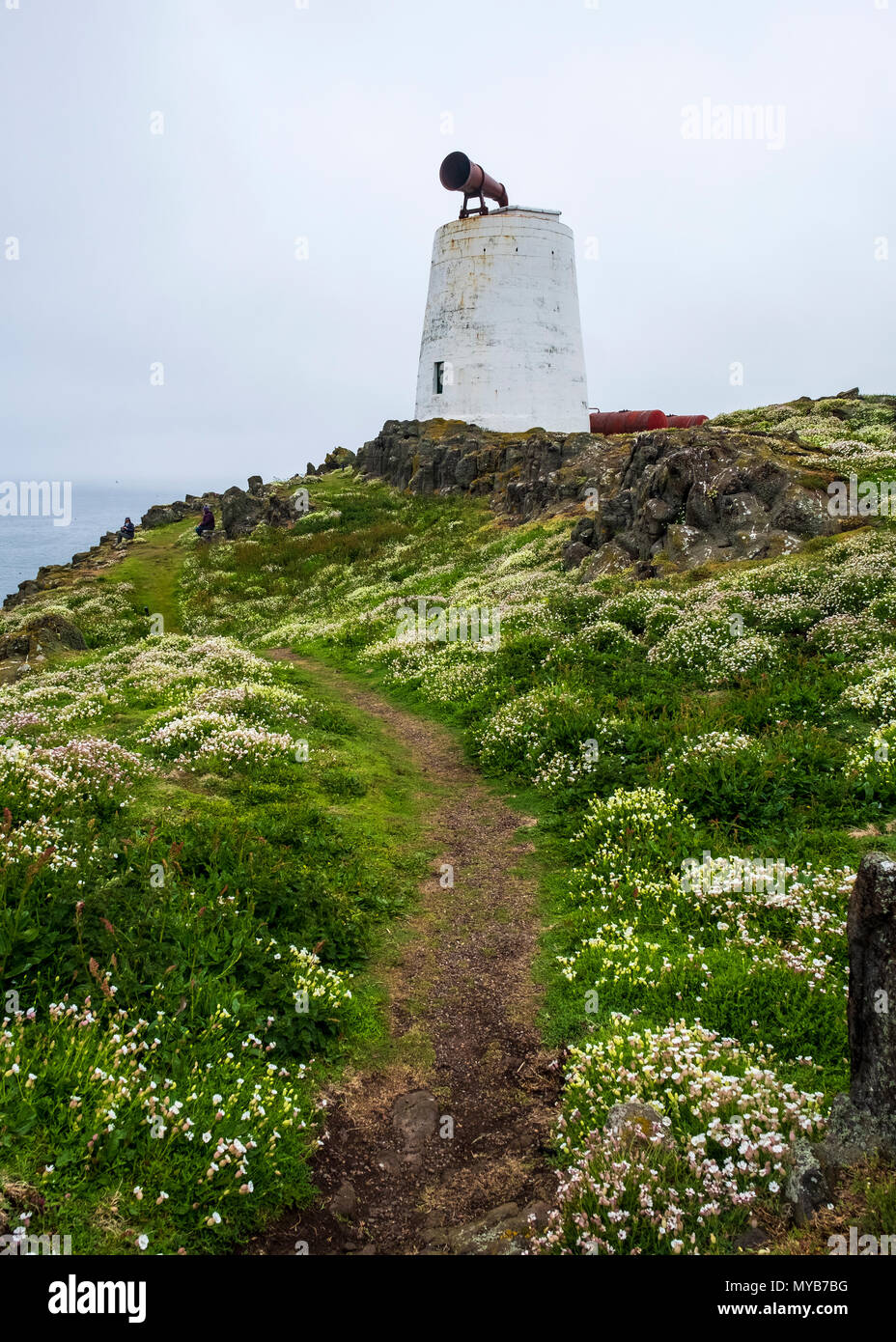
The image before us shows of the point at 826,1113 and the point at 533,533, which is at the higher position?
the point at 533,533

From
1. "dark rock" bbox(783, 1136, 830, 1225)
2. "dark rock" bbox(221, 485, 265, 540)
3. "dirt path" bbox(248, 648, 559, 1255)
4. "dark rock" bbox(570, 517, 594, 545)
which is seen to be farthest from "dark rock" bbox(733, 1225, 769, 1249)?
"dark rock" bbox(221, 485, 265, 540)

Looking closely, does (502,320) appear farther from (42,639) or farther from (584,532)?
(42,639)

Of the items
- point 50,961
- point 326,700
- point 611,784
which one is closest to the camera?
point 50,961

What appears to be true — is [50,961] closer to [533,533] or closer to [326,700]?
A: [326,700]

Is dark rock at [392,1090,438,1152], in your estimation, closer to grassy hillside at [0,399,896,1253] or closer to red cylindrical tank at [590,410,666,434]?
grassy hillside at [0,399,896,1253]

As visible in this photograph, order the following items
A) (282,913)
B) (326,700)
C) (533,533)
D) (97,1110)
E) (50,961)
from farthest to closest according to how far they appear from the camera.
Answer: (533,533) < (326,700) < (282,913) < (50,961) < (97,1110)

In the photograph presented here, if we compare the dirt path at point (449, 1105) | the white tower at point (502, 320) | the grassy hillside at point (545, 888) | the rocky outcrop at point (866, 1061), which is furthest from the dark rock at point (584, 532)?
the white tower at point (502, 320)

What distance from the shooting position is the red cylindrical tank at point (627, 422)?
217ft

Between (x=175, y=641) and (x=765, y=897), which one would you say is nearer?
(x=765, y=897)

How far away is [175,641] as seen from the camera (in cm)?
2766

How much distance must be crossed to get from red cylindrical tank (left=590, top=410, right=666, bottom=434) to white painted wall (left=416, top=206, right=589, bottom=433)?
512 cm
